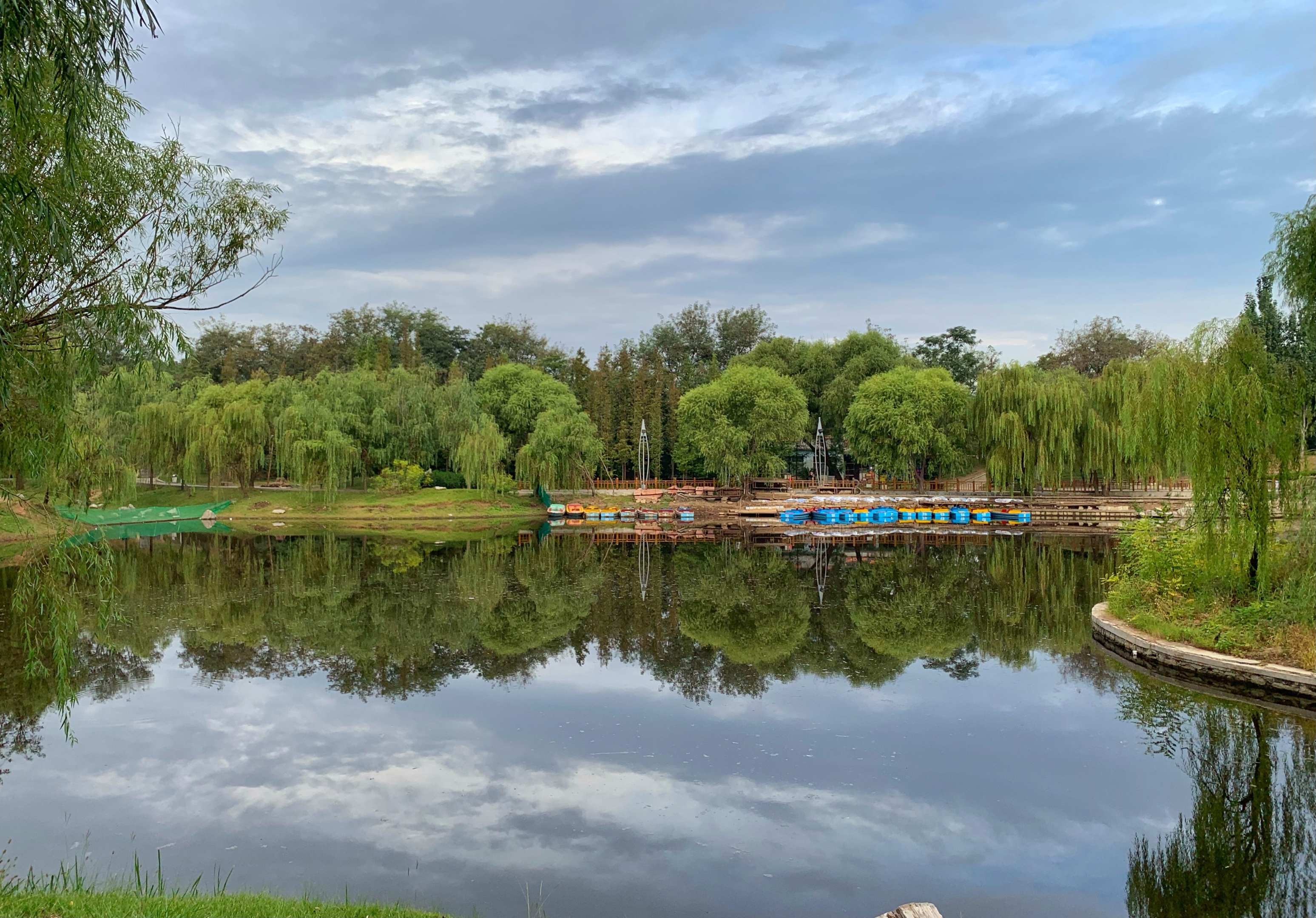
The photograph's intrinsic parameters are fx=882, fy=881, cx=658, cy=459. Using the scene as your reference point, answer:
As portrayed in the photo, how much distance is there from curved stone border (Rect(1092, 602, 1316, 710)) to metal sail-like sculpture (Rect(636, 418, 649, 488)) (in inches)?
1667

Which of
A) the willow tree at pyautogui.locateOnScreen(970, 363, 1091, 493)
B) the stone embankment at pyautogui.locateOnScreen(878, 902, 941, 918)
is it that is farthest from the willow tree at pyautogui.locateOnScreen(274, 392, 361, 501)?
the stone embankment at pyautogui.locateOnScreen(878, 902, 941, 918)

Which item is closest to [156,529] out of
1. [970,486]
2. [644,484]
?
[644,484]

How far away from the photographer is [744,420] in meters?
55.2

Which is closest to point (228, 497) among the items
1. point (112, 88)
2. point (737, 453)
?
point (737, 453)

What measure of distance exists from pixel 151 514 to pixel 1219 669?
153 ft

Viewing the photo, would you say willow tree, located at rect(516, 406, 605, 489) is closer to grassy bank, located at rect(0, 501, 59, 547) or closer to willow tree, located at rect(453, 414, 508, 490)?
willow tree, located at rect(453, 414, 508, 490)

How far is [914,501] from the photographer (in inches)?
2008

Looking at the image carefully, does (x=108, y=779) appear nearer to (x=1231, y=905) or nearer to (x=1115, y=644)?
(x=1231, y=905)

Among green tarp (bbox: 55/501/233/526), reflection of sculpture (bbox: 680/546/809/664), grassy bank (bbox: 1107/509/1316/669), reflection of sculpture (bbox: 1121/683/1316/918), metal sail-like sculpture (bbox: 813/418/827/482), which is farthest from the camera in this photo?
metal sail-like sculpture (bbox: 813/418/827/482)

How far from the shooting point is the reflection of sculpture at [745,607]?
19.3 m

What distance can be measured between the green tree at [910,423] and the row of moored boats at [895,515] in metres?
4.01

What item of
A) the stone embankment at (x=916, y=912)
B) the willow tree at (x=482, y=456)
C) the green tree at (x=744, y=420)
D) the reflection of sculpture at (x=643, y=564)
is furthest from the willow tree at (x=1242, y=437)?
the willow tree at (x=482, y=456)

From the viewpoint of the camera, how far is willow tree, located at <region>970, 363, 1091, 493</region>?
4434 cm

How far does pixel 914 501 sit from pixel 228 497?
39296mm
